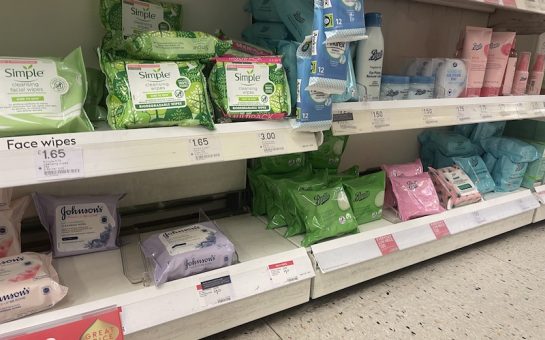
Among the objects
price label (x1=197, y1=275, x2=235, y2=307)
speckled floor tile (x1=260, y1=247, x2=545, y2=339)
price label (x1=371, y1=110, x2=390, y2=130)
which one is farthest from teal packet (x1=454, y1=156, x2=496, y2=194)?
price label (x1=197, y1=275, x2=235, y2=307)

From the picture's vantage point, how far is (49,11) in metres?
0.98

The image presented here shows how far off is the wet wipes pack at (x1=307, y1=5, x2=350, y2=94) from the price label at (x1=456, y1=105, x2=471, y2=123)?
0.58 metres

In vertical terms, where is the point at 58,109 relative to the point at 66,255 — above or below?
above

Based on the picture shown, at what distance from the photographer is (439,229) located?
4.36 ft

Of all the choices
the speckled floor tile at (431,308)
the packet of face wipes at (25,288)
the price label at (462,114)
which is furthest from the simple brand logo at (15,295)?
the price label at (462,114)

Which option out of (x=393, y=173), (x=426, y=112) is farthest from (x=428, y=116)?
(x=393, y=173)

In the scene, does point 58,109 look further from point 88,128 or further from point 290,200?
point 290,200

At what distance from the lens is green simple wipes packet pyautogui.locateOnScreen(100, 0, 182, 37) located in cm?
94

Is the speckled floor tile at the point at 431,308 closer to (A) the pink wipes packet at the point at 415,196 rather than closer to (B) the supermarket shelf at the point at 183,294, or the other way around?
(B) the supermarket shelf at the point at 183,294

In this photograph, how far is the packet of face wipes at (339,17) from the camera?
821 mm

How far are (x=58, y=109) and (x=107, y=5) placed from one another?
13.8 inches

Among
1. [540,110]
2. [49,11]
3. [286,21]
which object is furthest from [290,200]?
[540,110]

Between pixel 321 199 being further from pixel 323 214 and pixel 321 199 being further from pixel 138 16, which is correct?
pixel 138 16

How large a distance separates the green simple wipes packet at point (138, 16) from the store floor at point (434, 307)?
822 millimetres
